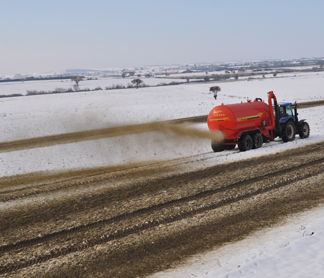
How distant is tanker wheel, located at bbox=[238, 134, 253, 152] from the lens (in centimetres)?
2017

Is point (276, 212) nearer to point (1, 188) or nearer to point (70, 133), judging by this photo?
point (1, 188)

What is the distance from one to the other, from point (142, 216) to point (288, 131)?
1506 centimetres

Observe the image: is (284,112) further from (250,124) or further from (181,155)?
(181,155)

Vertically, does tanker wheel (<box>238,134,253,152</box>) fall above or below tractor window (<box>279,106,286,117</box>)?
below

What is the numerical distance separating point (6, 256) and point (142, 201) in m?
4.77

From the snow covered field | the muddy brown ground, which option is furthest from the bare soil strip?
the muddy brown ground

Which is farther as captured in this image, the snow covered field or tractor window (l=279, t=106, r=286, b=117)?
tractor window (l=279, t=106, r=286, b=117)

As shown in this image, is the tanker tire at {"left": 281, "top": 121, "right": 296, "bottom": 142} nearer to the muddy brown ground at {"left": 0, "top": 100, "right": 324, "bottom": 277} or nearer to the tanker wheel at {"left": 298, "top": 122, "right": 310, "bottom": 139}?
the tanker wheel at {"left": 298, "top": 122, "right": 310, "bottom": 139}

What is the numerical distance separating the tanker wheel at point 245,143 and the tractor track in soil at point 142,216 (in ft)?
12.5

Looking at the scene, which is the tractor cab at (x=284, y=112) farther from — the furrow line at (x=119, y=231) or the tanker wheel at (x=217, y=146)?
the furrow line at (x=119, y=231)

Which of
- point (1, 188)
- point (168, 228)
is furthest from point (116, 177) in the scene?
point (168, 228)

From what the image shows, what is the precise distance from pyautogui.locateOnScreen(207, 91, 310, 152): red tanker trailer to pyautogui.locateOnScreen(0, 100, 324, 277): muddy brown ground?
3.14 meters

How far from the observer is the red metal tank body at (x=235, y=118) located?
64.7 ft

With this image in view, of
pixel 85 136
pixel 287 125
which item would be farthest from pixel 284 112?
pixel 85 136
